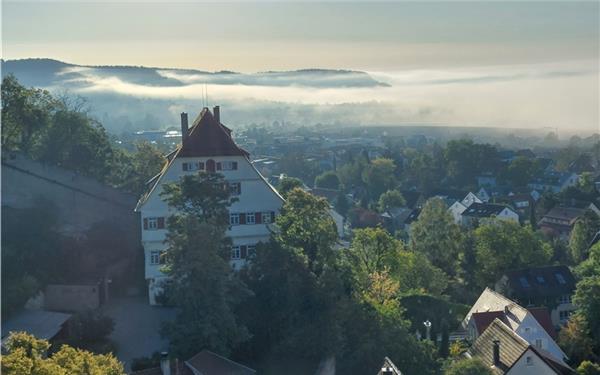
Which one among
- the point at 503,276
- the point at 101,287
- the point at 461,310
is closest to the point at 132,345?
the point at 101,287

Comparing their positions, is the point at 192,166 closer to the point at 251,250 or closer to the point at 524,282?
the point at 251,250

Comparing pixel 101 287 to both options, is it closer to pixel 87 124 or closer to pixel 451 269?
pixel 87 124

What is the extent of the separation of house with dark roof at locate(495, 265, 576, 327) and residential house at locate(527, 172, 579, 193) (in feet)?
157

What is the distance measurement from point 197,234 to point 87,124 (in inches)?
810

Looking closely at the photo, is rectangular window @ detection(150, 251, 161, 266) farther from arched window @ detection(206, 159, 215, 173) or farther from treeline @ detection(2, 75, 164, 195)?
treeline @ detection(2, 75, 164, 195)

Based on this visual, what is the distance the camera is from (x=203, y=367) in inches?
829

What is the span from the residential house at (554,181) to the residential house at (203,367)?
71086 mm

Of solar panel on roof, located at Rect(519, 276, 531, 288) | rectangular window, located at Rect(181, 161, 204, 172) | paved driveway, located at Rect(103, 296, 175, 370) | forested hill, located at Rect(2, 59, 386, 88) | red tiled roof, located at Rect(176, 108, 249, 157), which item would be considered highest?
forested hill, located at Rect(2, 59, 386, 88)

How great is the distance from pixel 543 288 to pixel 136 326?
23455mm

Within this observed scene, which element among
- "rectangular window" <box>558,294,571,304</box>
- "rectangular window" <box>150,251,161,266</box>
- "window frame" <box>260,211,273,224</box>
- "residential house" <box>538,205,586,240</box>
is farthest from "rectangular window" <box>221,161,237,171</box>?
"residential house" <box>538,205,586,240</box>

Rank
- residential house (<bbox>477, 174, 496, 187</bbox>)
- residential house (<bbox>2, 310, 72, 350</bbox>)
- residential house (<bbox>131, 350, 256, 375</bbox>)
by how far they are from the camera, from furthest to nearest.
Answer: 1. residential house (<bbox>477, 174, 496, 187</bbox>)
2. residential house (<bbox>2, 310, 72, 350</bbox>)
3. residential house (<bbox>131, 350, 256, 375</bbox>)

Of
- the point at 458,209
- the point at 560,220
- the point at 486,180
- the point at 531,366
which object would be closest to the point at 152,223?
the point at 531,366

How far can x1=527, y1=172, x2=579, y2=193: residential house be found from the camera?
8658 cm

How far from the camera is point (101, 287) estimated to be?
28125 mm
